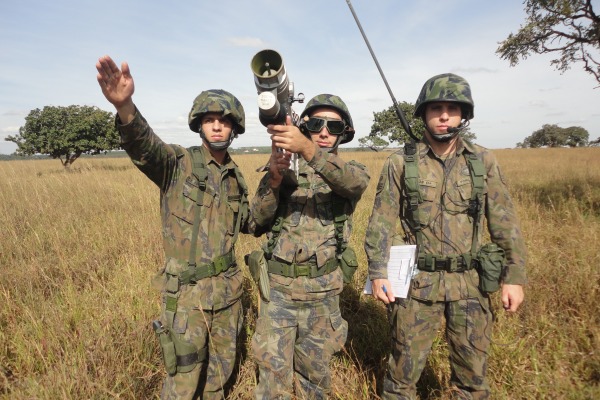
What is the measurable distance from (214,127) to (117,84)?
2.70 feet

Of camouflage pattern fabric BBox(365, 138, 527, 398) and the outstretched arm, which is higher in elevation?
the outstretched arm

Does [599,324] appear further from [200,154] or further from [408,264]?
[200,154]

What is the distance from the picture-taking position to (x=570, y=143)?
70562mm

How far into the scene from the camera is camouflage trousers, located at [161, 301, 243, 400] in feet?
7.56

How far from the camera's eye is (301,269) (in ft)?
8.01

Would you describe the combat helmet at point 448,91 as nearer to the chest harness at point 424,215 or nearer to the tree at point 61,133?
the chest harness at point 424,215

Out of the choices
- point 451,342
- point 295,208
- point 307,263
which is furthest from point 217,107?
point 451,342

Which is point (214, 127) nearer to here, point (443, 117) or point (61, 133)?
point (443, 117)

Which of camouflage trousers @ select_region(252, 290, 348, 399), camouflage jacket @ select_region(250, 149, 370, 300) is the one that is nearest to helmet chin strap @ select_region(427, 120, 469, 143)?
camouflage jacket @ select_region(250, 149, 370, 300)

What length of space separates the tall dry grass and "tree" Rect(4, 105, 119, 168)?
19.4 meters

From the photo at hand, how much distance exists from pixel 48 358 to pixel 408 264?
3013 millimetres

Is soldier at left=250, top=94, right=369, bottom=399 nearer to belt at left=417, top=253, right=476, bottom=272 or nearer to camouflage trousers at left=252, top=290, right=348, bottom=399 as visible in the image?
camouflage trousers at left=252, top=290, right=348, bottom=399

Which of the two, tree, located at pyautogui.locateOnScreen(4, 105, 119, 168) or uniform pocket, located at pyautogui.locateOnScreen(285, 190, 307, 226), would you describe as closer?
uniform pocket, located at pyautogui.locateOnScreen(285, 190, 307, 226)

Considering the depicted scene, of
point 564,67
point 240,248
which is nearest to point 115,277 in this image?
point 240,248
